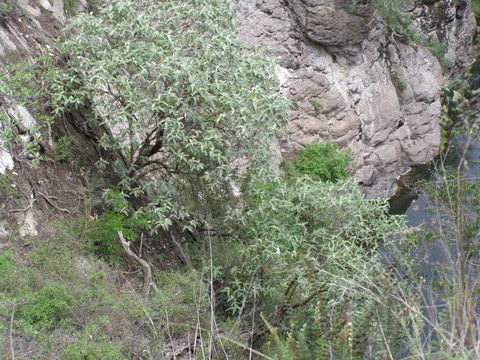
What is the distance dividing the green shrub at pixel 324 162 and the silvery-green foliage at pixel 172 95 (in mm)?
5277

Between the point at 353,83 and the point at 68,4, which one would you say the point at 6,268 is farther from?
the point at 353,83

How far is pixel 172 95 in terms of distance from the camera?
20.5 feet

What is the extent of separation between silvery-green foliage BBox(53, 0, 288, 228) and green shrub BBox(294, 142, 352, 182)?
5277 millimetres

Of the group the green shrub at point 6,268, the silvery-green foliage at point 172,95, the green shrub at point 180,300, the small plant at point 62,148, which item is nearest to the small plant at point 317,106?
the silvery-green foliage at point 172,95

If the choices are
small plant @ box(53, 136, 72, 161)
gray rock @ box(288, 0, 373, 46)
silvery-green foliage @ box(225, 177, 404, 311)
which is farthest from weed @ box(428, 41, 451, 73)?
small plant @ box(53, 136, 72, 161)

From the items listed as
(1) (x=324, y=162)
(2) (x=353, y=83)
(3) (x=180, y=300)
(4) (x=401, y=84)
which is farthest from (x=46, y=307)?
(4) (x=401, y=84)

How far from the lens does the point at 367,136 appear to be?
1428 centimetres

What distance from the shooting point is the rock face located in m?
13.3

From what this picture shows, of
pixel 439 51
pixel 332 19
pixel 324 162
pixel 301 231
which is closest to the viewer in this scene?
pixel 301 231

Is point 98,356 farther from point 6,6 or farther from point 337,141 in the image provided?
point 337,141

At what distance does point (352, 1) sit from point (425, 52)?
3.91 m

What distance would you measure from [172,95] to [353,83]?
868cm

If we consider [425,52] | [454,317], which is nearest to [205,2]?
[454,317]

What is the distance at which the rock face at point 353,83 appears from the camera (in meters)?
13.3
